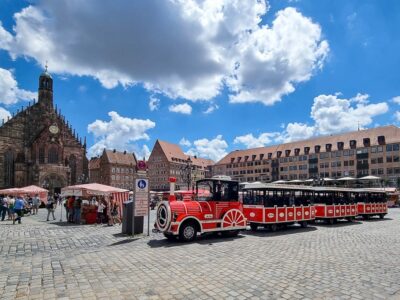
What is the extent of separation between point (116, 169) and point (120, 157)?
5.55 metres

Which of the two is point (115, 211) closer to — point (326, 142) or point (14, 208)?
point (14, 208)

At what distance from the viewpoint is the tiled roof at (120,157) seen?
104562mm

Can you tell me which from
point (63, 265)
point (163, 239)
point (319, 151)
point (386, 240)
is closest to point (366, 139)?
point (319, 151)

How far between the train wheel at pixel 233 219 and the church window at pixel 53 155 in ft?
190

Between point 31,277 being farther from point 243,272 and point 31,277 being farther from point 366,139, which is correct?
point 366,139

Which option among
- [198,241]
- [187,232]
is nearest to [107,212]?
[187,232]

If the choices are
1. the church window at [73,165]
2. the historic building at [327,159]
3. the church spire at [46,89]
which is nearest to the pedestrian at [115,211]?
the church window at [73,165]

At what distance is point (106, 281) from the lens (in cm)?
695

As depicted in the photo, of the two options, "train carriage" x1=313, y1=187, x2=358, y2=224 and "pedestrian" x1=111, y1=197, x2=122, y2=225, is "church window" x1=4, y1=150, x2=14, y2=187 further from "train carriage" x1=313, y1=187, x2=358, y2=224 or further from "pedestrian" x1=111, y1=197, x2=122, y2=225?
"train carriage" x1=313, y1=187, x2=358, y2=224

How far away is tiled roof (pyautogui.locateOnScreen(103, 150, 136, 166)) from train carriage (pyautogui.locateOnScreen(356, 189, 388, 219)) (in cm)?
8860

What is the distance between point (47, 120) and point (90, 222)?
173 feet

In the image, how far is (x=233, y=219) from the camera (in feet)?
47.4

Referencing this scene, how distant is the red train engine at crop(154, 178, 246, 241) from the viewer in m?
12.7

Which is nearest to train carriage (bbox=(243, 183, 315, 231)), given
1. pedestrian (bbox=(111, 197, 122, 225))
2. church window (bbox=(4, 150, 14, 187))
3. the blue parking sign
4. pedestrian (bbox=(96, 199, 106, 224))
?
the blue parking sign
